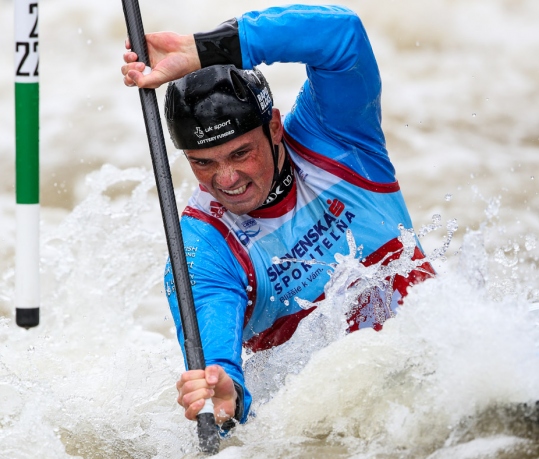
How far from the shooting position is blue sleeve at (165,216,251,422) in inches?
99.9

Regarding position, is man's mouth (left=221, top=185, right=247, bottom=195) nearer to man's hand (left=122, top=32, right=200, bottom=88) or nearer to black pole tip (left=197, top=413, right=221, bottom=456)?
man's hand (left=122, top=32, right=200, bottom=88)

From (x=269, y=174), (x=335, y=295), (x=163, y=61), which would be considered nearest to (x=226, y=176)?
(x=269, y=174)

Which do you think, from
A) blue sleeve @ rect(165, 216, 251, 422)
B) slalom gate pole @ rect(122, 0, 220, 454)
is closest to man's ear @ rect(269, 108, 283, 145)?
blue sleeve @ rect(165, 216, 251, 422)

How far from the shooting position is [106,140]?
726 cm

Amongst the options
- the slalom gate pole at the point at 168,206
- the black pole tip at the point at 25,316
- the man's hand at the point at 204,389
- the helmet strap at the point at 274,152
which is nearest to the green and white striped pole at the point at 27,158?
the black pole tip at the point at 25,316

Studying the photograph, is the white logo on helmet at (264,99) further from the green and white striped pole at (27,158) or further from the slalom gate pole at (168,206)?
the green and white striped pole at (27,158)

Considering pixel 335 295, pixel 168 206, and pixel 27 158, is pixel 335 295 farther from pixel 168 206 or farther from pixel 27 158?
pixel 27 158

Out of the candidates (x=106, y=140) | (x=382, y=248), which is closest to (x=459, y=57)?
(x=106, y=140)

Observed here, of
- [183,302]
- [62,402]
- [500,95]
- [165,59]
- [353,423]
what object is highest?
[165,59]

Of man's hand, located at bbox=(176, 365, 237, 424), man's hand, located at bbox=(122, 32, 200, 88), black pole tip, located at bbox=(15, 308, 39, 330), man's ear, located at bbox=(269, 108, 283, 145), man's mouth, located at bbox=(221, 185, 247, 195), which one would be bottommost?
man's hand, located at bbox=(176, 365, 237, 424)

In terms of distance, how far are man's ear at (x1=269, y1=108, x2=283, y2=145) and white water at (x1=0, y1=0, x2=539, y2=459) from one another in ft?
1.69

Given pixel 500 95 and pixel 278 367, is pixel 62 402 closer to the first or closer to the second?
pixel 278 367

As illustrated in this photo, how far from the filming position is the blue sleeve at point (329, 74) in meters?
2.60

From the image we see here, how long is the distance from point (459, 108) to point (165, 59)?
5509 millimetres
